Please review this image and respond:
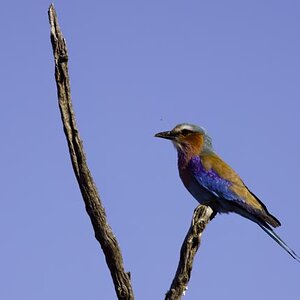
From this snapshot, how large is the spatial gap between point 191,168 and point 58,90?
4371mm

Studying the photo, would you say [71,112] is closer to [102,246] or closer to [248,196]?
[102,246]

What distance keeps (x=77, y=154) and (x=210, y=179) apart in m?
4.09

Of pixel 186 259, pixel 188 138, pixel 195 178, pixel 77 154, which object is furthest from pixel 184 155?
pixel 77 154

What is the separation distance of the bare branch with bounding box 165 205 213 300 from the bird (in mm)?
2729

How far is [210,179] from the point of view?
8.26 metres

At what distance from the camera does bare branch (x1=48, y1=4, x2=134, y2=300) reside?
429cm

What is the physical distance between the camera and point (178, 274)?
4.86 meters

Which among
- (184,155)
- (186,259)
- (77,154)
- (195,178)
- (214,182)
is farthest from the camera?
(184,155)

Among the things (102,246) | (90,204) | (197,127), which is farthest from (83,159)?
(197,127)

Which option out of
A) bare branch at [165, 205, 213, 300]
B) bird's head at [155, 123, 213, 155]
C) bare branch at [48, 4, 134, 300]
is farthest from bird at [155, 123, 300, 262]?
bare branch at [48, 4, 134, 300]

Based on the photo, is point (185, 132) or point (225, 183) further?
point (185, 132)

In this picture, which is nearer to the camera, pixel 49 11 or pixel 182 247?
pixel 49 11

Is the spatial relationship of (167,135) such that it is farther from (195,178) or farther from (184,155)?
(195,178)

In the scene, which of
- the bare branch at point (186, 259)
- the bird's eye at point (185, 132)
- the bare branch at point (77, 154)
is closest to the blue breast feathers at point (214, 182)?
the bird's eye at point (185, 132)
